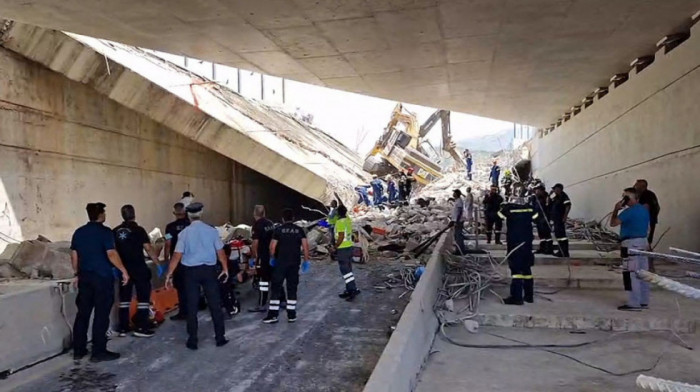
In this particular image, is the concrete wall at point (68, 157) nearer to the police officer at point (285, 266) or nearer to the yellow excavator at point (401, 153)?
the police officer at point (285, 266)

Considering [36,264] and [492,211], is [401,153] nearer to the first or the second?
[492,211]

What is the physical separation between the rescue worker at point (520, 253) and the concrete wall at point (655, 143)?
3030 millimetres

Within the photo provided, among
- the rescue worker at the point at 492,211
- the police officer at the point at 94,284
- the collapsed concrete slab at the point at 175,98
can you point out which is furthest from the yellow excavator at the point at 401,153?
the police officer at the point at 94,284

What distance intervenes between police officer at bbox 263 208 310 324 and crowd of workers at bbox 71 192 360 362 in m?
0.01

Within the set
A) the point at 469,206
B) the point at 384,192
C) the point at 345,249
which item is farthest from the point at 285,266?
the point at 384,192

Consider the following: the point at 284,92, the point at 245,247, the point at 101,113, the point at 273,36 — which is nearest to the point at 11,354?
the point at 245,247

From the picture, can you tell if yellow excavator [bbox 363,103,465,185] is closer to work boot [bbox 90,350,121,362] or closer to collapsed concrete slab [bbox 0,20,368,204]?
collapsed concrete slab [bbox 0,20,368,204]

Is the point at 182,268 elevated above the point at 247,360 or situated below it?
above

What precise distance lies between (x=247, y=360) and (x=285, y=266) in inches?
66.5

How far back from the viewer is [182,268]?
6.30m

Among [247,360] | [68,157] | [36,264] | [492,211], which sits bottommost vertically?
[247,360]

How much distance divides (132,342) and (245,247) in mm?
2524

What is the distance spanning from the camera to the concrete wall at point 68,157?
1155cm

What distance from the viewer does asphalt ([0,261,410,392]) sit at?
484 cm
